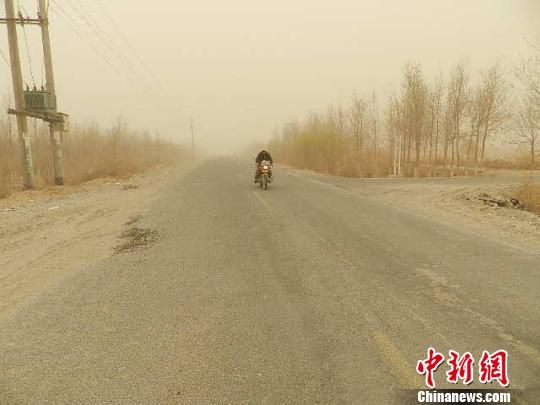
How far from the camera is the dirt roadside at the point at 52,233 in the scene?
5590 mm

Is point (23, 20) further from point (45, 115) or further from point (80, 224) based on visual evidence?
point (80, 224)

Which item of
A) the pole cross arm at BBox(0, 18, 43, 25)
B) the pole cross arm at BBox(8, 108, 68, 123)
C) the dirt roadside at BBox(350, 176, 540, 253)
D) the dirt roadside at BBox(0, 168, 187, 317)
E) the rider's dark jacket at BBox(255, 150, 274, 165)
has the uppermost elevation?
the pole cross arm at BBox(0, 18, 43, 25)

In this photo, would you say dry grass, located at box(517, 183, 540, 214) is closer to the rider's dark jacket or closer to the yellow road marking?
the rider's dark jacket

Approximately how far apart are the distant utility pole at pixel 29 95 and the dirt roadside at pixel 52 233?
201 cm

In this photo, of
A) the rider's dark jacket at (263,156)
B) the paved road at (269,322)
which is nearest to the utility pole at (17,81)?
the rider's dark jacket at (263,156)

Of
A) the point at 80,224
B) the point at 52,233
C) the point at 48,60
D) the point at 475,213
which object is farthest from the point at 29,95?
the point at 475,213

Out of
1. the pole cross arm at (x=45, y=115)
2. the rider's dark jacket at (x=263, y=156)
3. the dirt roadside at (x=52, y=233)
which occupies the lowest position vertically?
the dirt roadside at (x=52, y=233)

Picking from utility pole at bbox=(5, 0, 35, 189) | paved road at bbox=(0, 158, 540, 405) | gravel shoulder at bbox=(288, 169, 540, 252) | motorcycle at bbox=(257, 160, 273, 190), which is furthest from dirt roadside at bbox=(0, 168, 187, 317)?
gravel shoulder at bbox=(288, 169, 540, 252)

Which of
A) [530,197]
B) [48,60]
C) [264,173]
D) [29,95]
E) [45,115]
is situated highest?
[48,60]

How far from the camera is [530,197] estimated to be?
12.5 meters

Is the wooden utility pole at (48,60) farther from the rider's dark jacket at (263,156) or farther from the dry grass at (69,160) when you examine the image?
the rider's dark jacket at (263,156)

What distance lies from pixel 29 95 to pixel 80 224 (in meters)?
9.78

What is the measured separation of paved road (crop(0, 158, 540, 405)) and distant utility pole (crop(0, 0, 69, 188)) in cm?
1225

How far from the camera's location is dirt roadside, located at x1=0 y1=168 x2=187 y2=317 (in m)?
5.59
